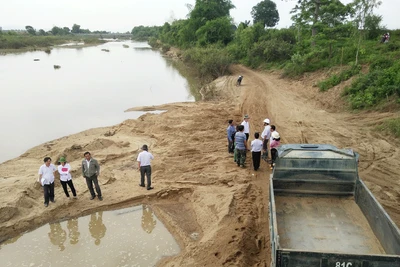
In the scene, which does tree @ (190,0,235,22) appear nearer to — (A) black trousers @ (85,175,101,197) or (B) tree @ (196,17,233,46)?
(B) tree @ (196,17,233,46)

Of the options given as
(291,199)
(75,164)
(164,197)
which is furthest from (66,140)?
(291,199)

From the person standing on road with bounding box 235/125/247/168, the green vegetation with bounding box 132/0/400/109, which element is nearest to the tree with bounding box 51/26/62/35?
the green vegetation with bounding box 132/0/400/109

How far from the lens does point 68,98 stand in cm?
2394

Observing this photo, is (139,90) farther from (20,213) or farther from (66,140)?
(20,213)

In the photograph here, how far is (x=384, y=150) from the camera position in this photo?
11.2 m

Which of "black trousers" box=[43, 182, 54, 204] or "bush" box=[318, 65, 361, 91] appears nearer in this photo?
"black trousers" box=[43, 182, 54, 204]

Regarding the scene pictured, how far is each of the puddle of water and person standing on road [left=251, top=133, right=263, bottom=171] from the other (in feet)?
11.4

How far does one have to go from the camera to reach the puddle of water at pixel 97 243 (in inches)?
266

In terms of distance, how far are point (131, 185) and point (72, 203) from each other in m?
1.69

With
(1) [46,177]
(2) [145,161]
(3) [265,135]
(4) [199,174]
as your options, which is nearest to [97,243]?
(1) [46,177]

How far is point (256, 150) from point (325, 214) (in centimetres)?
326

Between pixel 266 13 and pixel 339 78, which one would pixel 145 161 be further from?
pixel 266 13

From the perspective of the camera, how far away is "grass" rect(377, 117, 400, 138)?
39.9 ft

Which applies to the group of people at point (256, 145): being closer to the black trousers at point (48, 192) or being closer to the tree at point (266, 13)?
the black trousers at point (48, 192)
